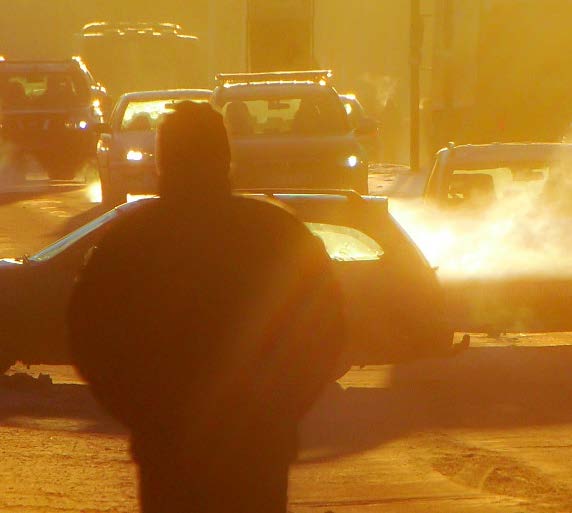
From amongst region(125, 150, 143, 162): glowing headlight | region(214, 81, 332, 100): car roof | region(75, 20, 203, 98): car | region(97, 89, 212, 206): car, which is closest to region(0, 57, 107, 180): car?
region(97, 89, 212, 206): car

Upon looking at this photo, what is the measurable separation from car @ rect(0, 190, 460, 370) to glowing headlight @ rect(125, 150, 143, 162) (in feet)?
41.3

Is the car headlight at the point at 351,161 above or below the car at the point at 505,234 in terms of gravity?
below

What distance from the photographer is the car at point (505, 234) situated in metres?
12.1

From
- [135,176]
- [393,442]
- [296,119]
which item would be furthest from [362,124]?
[393,442]

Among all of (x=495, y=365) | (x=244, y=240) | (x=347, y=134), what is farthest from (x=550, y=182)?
(x=244, y=240)

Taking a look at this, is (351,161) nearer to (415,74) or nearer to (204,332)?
(415,74)

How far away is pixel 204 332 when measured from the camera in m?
4.79

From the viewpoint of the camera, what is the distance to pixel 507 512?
7555mm

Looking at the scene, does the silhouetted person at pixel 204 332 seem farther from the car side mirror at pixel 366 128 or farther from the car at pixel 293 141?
the car side mirror at pixel 366 128

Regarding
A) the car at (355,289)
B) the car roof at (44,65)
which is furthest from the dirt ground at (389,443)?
the car roof at (44,65)

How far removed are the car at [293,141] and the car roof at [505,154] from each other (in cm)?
638

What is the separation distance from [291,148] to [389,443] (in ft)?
39.5

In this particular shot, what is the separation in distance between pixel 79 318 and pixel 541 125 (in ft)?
117

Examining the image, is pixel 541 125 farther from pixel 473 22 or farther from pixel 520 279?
pixel 520 279
